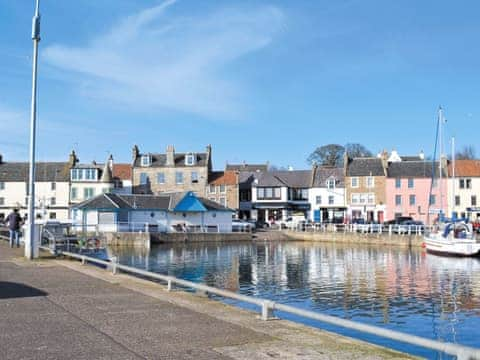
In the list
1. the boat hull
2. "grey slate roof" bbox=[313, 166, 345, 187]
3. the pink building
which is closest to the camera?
the boat hull

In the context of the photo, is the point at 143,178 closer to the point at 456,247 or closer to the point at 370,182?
the point at 370,182

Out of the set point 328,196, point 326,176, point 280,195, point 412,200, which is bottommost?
point 412,200

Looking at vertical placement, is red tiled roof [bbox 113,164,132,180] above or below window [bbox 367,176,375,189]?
above

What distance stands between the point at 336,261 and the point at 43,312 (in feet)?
108

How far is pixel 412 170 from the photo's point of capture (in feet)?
261

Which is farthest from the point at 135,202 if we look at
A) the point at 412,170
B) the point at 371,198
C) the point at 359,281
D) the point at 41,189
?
the point at 359,281

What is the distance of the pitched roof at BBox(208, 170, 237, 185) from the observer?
84.3m

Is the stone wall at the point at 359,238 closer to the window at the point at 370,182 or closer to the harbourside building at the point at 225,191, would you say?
the harbourside building at the point at 225,191

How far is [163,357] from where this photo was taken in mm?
8047

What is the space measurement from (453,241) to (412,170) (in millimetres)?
33152

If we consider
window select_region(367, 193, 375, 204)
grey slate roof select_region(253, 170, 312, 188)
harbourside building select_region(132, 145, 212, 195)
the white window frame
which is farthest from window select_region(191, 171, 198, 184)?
window select_region(367, 193, 375, 204)

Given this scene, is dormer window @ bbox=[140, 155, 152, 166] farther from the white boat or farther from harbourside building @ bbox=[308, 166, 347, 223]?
the white boat

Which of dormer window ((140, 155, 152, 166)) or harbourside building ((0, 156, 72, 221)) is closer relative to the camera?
harbourside building ((0, 156, 72, 221))

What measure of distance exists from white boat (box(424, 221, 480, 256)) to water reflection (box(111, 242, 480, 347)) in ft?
5.06
